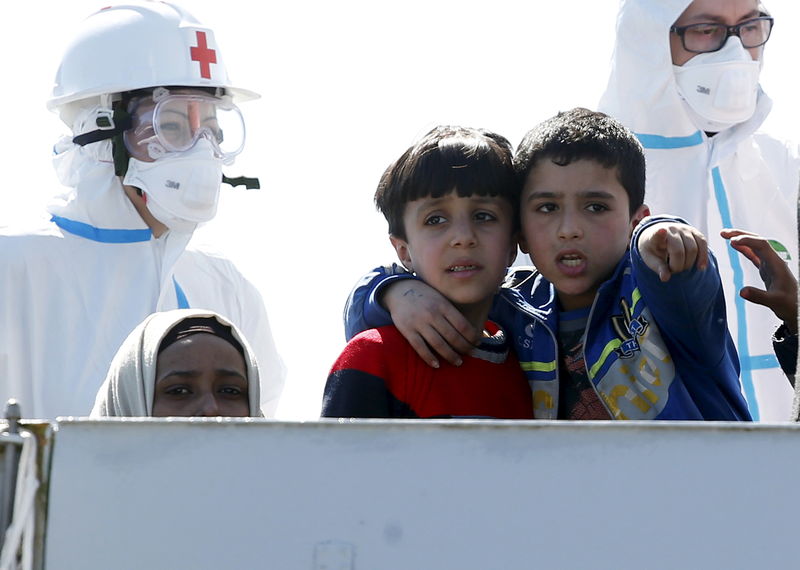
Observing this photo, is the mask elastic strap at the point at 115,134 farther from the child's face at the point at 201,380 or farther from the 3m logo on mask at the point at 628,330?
the 3m logo on mask at the point at 628,330

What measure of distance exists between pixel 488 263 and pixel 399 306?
0.61 ft

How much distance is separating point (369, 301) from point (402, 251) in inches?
5.4

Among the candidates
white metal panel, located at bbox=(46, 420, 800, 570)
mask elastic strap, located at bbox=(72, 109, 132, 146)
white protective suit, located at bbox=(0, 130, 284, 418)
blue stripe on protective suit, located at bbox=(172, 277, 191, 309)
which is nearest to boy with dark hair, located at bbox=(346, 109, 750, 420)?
white metal panel, located at bbox=(46, 420, 800, 570)

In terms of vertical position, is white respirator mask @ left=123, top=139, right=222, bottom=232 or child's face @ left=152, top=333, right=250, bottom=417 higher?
white respirator mask @ left=123, top=139, right=222, bottom=232

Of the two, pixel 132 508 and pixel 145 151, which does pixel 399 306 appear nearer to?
pixel 132 508

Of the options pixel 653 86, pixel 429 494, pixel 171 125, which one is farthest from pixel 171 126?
pixel 429 494

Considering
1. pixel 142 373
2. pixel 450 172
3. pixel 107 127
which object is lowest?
pixel 142 373

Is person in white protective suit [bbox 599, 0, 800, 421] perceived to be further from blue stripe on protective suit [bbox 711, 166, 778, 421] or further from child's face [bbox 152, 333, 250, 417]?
child's face [bbox 152, 333, 250, 417]

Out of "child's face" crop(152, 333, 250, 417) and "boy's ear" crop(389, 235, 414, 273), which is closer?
"boy's ear" crop(389, 235, 414, 273)

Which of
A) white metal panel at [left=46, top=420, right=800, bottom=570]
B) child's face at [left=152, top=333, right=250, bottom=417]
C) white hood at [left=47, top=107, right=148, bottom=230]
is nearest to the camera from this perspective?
white metal panel at [left=46, top=420, right=800, bottom=570]

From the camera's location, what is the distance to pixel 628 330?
2.27 meters

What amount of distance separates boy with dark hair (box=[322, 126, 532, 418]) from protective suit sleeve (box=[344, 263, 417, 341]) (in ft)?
0.17

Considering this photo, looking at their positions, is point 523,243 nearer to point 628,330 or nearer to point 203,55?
point 628,330

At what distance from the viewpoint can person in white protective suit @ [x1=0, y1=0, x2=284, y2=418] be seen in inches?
195
